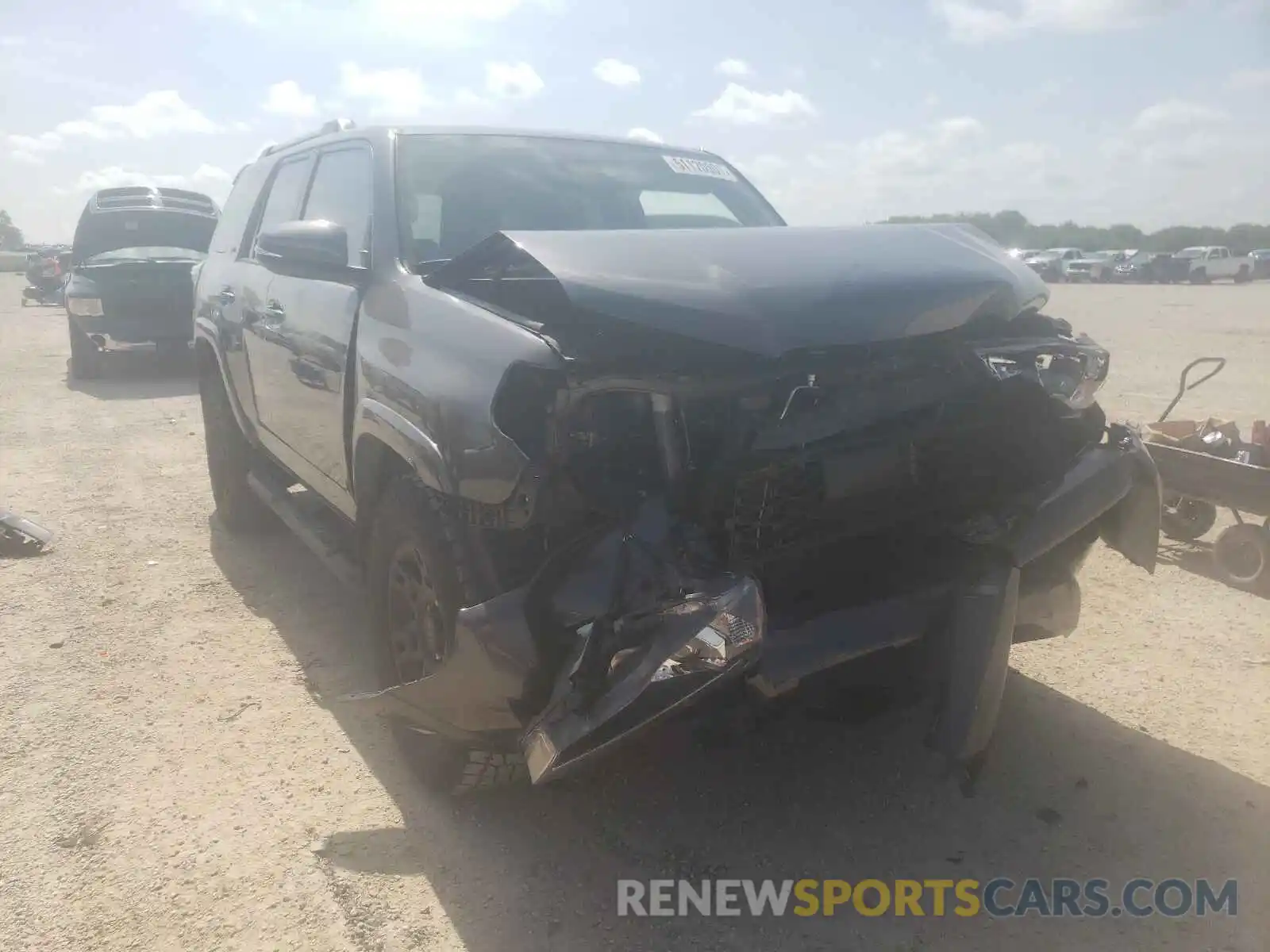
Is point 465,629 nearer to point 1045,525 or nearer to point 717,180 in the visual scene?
point 1045,525

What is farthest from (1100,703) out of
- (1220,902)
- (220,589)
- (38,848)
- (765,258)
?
(220,589)

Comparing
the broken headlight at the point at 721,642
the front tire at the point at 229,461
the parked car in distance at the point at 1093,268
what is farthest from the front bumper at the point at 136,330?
the parked car in distance at the point at 1093,268

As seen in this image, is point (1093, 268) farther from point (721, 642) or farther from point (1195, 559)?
point (721, 642)

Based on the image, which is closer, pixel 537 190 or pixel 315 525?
pixel 537 190

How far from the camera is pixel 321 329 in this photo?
3326 mm

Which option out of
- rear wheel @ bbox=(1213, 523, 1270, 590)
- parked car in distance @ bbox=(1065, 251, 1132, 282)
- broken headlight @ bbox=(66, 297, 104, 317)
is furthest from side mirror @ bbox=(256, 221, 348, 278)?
parked car in distance @ bbox=(1065, 251, 1132, 282)

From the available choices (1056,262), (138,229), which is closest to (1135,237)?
(1056,262)

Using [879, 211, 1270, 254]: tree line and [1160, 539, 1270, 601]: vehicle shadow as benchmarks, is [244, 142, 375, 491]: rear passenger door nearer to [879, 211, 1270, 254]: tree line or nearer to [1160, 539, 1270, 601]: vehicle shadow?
[1160, 539, 1270, 601]: vehicle shadow

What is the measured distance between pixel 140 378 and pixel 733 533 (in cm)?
1135

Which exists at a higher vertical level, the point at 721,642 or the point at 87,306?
the point at 721,642

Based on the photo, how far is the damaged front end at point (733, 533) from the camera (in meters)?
2.06

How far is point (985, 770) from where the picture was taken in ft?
9.74

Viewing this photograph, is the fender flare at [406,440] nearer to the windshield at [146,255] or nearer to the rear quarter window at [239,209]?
the rear quarter window at [239,209]

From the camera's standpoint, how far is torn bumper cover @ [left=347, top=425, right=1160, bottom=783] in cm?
197
